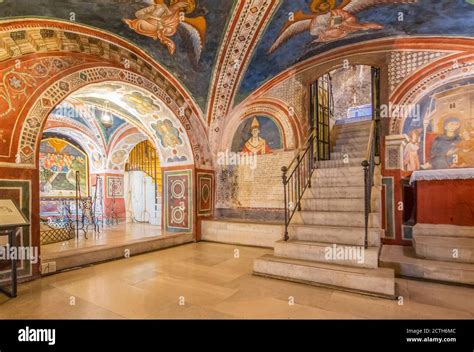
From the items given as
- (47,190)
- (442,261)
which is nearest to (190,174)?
(442,261)

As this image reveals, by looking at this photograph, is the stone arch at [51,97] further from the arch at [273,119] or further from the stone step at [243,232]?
the stone step at [243,232]

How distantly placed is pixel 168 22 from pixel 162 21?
10 centimetres

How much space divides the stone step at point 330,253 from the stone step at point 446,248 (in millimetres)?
1200

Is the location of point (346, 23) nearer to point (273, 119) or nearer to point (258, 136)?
point (273, 119)

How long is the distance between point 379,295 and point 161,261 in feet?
11.5

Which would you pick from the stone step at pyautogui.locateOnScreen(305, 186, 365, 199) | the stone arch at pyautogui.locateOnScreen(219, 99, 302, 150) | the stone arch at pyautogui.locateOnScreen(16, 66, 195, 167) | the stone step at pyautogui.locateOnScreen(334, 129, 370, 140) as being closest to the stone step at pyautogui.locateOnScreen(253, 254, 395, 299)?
the stone step at pyautogui.locateOnScreen(305, 186, 365, 199)

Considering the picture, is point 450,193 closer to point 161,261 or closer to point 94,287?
point 161,261

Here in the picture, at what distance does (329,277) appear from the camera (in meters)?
3.28

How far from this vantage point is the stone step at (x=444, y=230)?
13.9ft

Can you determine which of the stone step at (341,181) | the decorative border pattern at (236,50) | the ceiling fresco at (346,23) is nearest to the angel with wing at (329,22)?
the ceiling fresco at (346,23)

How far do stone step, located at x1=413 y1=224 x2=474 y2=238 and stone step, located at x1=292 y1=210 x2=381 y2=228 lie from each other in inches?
55.5

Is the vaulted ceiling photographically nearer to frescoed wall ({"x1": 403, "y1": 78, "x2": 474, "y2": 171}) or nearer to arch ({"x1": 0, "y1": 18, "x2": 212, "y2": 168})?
arch ({"x1": 0, "y1": 18, "x2": 212, "y2": 168})

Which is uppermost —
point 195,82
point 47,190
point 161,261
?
point 195,82

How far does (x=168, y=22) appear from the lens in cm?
445
